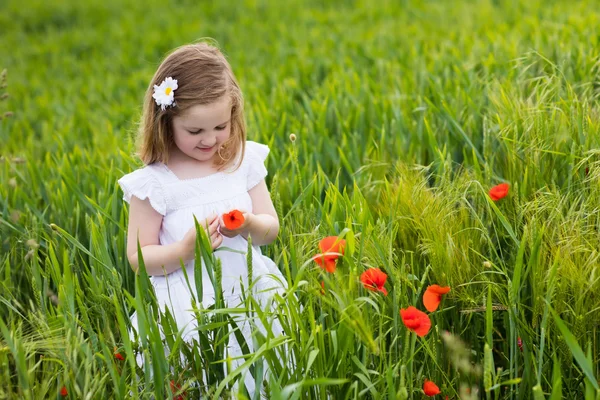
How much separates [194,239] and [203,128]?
0.28 metres

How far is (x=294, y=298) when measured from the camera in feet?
4.90

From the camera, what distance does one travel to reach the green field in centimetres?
147

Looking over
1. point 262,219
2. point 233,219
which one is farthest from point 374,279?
point 262,219

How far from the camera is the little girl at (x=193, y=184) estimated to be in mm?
1767

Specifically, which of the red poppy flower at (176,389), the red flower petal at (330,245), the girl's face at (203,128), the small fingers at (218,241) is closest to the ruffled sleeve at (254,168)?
the girl's face at (203,128)

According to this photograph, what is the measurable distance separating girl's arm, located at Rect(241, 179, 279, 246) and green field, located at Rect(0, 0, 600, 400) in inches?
2.1

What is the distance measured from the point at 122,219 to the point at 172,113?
463 millimetres

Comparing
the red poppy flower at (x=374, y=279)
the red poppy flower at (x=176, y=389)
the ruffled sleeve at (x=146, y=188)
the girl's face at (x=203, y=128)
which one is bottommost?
the red poppy flower at (x=176, y=389)

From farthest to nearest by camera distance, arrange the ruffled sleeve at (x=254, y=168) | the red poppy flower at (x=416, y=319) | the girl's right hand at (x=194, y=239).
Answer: the ruffled sleeve at (x=254, y=168), the girl's right hand at (x=194, y=239), the red poppy flower at (x=416, y=319)

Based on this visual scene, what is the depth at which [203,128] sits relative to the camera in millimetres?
1775

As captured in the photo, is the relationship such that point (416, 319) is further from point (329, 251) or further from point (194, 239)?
point (194, 239)

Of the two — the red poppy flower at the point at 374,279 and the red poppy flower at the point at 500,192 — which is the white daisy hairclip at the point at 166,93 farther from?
the red poppy flower at the point at 500,192

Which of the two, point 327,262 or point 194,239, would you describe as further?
point 194,239

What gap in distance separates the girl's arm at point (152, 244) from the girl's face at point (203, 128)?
179mm
